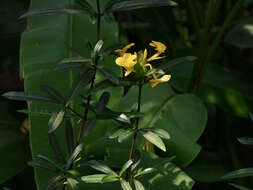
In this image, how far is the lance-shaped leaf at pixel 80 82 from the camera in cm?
44

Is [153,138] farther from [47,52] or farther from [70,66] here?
[47,52]

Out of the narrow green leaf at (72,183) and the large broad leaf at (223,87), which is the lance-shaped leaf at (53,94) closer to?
the narrow green leaf at (72,183)

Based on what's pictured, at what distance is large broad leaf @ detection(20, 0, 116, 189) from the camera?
2.10ft

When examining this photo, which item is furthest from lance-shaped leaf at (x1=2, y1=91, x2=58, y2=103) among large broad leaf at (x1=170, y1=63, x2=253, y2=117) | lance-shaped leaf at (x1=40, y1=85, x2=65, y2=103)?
large broad leaf at (x1=170, y1=63, x2=253, y2=117)

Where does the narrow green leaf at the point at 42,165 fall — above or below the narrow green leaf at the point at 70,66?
below

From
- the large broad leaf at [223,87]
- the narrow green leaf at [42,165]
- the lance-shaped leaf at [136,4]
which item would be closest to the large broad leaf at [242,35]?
the large broad leaf at [223,87]

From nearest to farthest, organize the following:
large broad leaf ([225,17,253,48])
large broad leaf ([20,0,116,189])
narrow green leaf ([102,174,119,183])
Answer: narrow green leaf ([102,174,119,183]), large broad leaf ([20,0,116,189]), large broad leaf ([225,17,253,48])

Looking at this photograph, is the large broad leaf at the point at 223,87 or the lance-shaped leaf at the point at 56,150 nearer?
the lance-shaped leaf at the point at 56,150

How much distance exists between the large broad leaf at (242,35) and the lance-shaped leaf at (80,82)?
1.79 ft

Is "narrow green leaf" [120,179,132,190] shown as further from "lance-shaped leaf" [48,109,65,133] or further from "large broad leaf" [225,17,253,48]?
"large broad leaf" [225,17,253,48]

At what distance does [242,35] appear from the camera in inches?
36.1

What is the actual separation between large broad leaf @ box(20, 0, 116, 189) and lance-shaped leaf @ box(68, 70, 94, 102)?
0.18 metres

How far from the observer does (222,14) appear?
1.33 meters

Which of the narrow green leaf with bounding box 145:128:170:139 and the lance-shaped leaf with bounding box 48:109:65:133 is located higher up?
the lance-shaped leaf with bounding box 48:109:65:133
